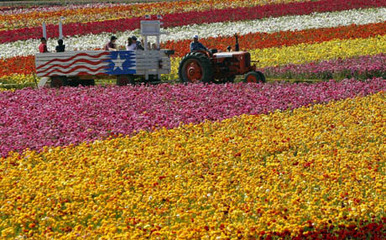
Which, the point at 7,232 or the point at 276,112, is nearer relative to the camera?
the point at 7,232

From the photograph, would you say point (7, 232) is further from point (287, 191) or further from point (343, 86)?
point (343, 86)

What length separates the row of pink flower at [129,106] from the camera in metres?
12.7

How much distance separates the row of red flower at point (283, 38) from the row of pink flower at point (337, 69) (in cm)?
584

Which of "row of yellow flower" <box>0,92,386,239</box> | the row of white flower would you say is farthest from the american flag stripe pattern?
the row of white flower

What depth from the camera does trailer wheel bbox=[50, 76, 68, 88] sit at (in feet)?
64.0

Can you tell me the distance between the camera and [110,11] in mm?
37656

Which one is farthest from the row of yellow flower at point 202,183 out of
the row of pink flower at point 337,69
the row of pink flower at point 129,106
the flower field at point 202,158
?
the row of pink flower at point 337,69

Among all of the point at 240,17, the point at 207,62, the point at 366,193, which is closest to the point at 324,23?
the point at 240,17

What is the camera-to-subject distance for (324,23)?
101 ft

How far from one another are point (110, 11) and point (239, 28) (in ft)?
30.6

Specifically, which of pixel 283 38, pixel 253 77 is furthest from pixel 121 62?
pixel 283 38

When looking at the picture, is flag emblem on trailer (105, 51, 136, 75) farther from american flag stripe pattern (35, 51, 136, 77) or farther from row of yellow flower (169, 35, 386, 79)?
row of yellow flower (169, 35, 386, 79)

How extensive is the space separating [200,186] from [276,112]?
5.48 m

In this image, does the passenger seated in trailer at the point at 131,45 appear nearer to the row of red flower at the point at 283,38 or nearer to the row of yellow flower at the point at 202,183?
the row of red flower at the point at 283,38
